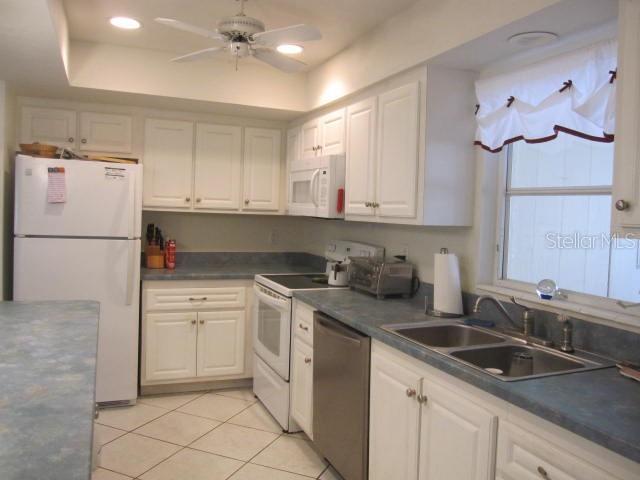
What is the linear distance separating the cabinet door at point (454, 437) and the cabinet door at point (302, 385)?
103cm

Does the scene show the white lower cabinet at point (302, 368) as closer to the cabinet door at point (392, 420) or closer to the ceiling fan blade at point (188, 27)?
the cabinet door at point (392, 420)

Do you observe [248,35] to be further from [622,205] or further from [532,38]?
[622,205]

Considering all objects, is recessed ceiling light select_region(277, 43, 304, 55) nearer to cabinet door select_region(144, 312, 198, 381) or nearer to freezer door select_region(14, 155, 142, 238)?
freezer door select_region(14, 155, 142, 238)

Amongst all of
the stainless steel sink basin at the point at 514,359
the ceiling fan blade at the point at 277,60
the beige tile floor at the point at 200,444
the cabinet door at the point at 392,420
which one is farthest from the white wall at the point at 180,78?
the stainless steel sink basin at the point at 514,359

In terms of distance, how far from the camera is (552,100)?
7.09ft

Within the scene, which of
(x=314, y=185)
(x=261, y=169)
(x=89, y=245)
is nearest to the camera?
(x=89, y=245)

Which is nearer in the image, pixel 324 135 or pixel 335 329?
pixel 335 329

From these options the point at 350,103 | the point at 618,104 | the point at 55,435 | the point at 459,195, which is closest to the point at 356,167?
the point at 350,103

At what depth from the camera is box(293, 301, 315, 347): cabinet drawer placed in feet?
9.53

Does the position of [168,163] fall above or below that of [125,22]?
below

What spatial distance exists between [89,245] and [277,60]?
5.61ft

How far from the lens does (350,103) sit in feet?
10.9

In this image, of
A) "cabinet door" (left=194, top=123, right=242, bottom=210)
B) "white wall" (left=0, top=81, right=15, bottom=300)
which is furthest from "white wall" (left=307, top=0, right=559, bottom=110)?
"white wall" (left=0, top=81, right=15, bottom=300)

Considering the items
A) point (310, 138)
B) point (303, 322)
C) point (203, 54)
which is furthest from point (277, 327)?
point (203, 54)
